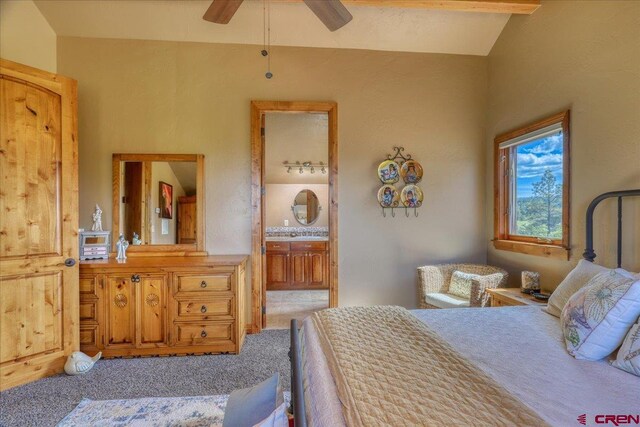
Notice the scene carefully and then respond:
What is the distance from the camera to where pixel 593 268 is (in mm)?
1889

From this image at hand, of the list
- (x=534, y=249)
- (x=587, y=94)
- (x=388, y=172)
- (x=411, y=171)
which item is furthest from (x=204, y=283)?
(x=587, y=94)

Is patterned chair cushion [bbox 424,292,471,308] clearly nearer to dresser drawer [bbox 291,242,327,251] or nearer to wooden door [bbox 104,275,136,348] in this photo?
dresser drawer [bbox 291,242,327,251]

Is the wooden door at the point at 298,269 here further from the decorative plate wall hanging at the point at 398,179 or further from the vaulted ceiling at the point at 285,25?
the vaulted ceiling at the point at 285,25

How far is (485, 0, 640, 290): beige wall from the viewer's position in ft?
6.80

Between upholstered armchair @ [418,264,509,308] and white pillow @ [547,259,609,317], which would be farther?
upholstered armchair @ [418,264,509,308]

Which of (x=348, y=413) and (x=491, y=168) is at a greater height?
(x=491, y=168)

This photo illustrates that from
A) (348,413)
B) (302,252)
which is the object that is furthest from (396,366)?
(302,252)

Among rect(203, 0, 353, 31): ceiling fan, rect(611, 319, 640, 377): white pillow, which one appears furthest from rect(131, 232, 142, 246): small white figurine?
rect(611, 319, 640, 377): white pillow

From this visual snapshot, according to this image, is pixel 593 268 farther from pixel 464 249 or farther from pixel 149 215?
pixel 149 215

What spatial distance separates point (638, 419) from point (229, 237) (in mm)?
3141

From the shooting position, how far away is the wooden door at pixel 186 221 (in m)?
3.34

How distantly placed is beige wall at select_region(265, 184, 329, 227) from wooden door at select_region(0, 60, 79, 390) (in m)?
3.51

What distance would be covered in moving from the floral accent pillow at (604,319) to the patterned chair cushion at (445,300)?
4.87ft

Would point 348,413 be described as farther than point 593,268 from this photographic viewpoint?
No
